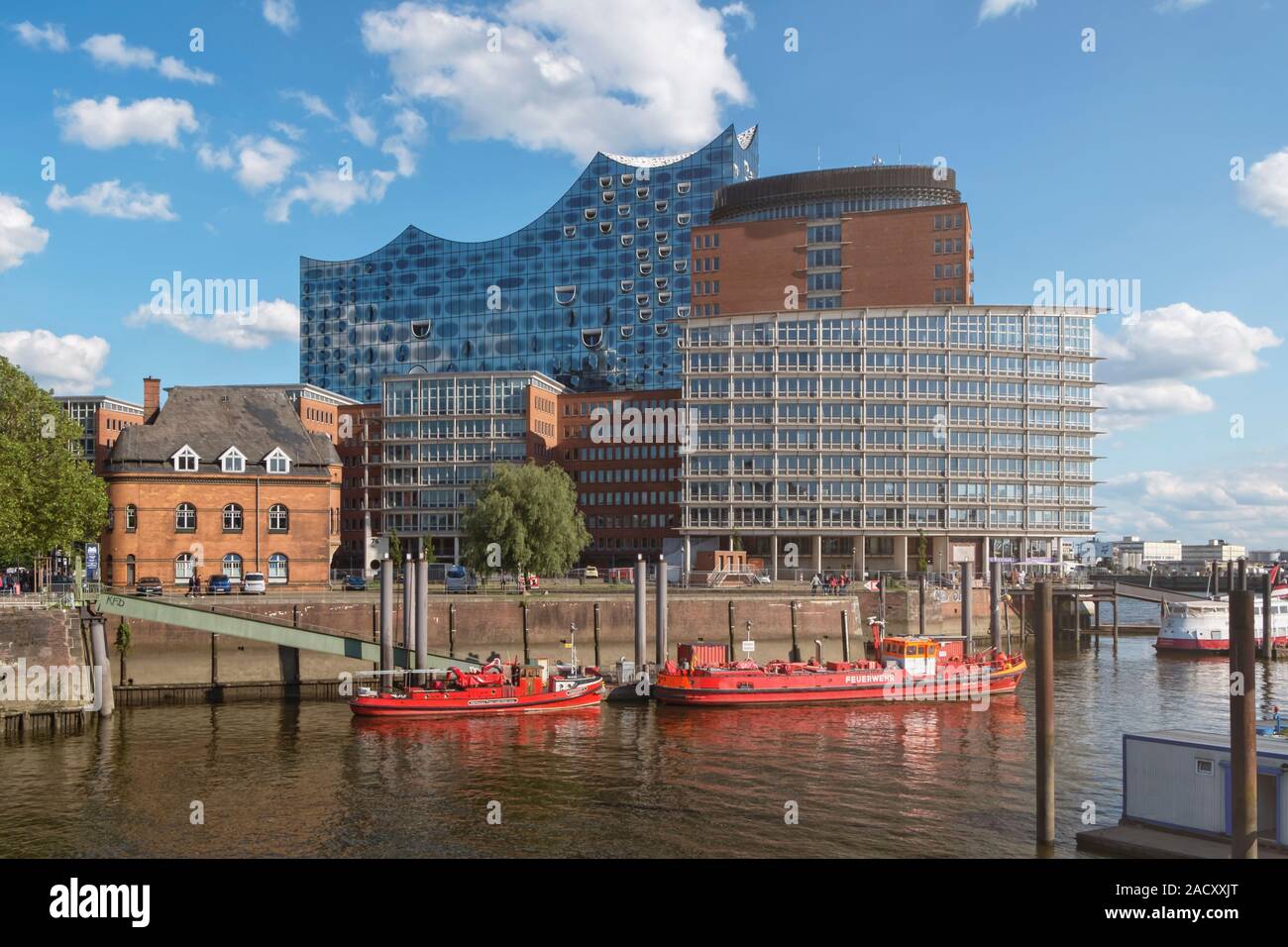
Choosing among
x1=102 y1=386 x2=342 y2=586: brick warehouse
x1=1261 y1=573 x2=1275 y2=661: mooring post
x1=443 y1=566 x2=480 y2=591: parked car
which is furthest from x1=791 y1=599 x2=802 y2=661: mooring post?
x1=1261 y1=573 x2=1275 y2=661: mooring post

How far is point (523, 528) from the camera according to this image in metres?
86.0

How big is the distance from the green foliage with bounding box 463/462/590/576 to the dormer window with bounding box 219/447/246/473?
18.6 meters

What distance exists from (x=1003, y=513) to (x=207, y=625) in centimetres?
8620

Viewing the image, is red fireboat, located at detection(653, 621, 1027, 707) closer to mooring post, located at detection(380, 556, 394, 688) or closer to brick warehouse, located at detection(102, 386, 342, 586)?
mooring post, located at detection(380, 556, 394, 688)

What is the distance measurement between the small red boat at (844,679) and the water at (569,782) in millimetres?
1212

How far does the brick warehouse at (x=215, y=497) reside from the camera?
75.6 metres

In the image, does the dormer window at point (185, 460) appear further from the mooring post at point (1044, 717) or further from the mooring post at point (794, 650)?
the mooring post at point (1044, 717)

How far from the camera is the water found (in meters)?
32.6

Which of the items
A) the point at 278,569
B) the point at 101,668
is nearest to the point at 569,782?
the point at 101,668

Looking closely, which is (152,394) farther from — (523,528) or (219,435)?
(523,528)

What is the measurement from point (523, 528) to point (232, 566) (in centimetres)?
2203

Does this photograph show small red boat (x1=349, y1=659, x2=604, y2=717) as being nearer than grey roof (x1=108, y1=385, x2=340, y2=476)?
Yes
